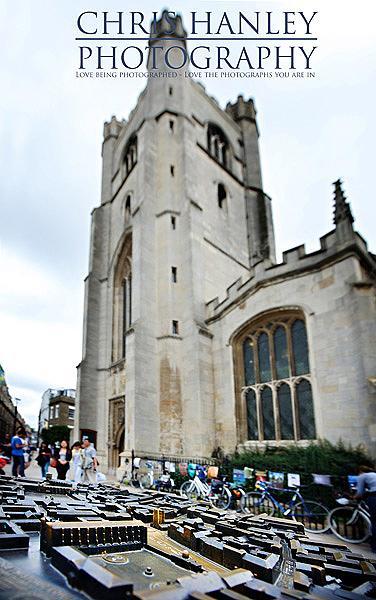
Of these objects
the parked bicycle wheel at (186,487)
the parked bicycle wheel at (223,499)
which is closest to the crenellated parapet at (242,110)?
the parked bicycle wheel at (186,487)

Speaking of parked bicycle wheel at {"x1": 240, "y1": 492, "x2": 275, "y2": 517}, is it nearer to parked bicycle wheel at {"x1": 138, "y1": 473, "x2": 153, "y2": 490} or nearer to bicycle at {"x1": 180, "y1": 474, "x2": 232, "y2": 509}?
bicycle at {"x1": 180, "y1": 474, "x2": 232, "y2": 509}

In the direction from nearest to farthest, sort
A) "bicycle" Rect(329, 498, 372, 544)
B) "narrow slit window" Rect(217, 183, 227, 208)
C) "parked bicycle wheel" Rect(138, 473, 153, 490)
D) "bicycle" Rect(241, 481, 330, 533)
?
"bicycle" Rect(329, 498, 372, 544) → "bicycle" Rect(241, 481, 330, 533) → "parked bicycle wheel" Rect(138, 473, 153, 490) → "narrow slit window" Rect(217, 183, 227, 208)

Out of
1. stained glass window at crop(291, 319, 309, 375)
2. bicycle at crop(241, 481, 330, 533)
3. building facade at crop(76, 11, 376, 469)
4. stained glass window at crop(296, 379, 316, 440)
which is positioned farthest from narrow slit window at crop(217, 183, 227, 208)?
bicycle at crop(241, 481, 330, 533)

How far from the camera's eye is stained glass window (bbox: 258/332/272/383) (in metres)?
15.4

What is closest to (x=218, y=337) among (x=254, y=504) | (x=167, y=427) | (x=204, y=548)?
(x=167, y=427)

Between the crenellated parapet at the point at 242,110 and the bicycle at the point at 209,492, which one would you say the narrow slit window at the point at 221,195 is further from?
the bicycle at the point at 209,492

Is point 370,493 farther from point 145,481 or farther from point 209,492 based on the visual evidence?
point 145,481

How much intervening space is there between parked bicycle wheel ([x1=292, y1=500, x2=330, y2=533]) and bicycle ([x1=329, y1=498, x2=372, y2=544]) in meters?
0.28

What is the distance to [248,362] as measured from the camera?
53.4ft

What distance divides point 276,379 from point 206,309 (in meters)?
5.27

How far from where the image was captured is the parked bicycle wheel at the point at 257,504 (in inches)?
385

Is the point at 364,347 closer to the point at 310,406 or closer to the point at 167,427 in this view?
the point at 310,406

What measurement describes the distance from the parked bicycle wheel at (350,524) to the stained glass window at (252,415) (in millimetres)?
6733

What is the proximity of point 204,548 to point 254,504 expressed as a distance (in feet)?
25.8
